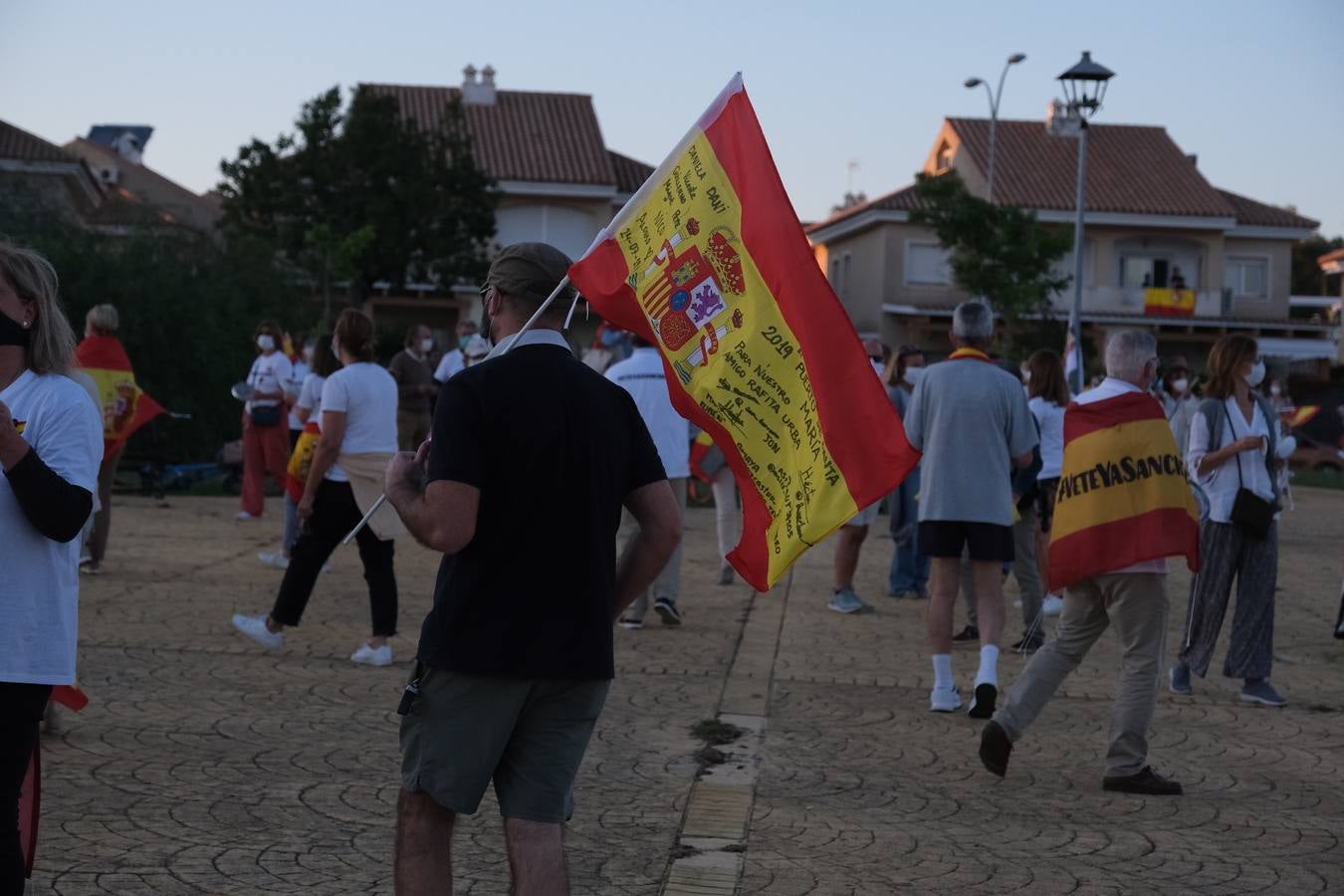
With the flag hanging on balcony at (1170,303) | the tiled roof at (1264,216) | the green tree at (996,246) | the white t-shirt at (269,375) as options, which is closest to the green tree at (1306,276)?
the tiled roof at (1264,216)

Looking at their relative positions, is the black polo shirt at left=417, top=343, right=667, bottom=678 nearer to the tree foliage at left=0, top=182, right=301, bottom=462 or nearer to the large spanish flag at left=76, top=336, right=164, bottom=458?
the large spanish flag at left=76, top=336, right=164, bottom=458

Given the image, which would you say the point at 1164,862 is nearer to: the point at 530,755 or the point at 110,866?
the point at 530,755

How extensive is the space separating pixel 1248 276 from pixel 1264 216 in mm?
2112

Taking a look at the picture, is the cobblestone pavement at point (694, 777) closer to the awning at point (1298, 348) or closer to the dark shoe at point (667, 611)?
the dark shoe at point (667, 611)

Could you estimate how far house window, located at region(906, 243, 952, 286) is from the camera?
5534 cm

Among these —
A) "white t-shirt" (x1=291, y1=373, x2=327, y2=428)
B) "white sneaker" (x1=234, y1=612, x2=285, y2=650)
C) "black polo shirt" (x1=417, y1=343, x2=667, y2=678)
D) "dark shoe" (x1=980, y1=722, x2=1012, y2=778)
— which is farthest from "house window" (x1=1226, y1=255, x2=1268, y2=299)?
"black polo shirt" (x1=417, y1=343, x2=667, y2=678)

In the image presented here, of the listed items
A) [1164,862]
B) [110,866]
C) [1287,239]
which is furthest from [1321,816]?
[1287,239]

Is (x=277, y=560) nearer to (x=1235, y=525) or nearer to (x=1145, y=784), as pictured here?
(x=1235, y=525)

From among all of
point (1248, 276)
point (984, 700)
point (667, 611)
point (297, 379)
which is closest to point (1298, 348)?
point (1248, 276)

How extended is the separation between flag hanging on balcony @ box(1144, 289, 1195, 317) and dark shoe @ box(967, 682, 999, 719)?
167 feet

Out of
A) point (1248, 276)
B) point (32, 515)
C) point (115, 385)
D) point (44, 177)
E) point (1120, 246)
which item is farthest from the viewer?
point (1248, 276)

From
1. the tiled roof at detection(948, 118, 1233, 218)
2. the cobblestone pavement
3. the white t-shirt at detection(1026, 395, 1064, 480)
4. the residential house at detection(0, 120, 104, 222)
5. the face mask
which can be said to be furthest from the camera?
the tiled roof at detection(948, 118, 1233, 218)

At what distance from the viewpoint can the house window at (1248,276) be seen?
5841cm

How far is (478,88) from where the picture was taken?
60.2 m
